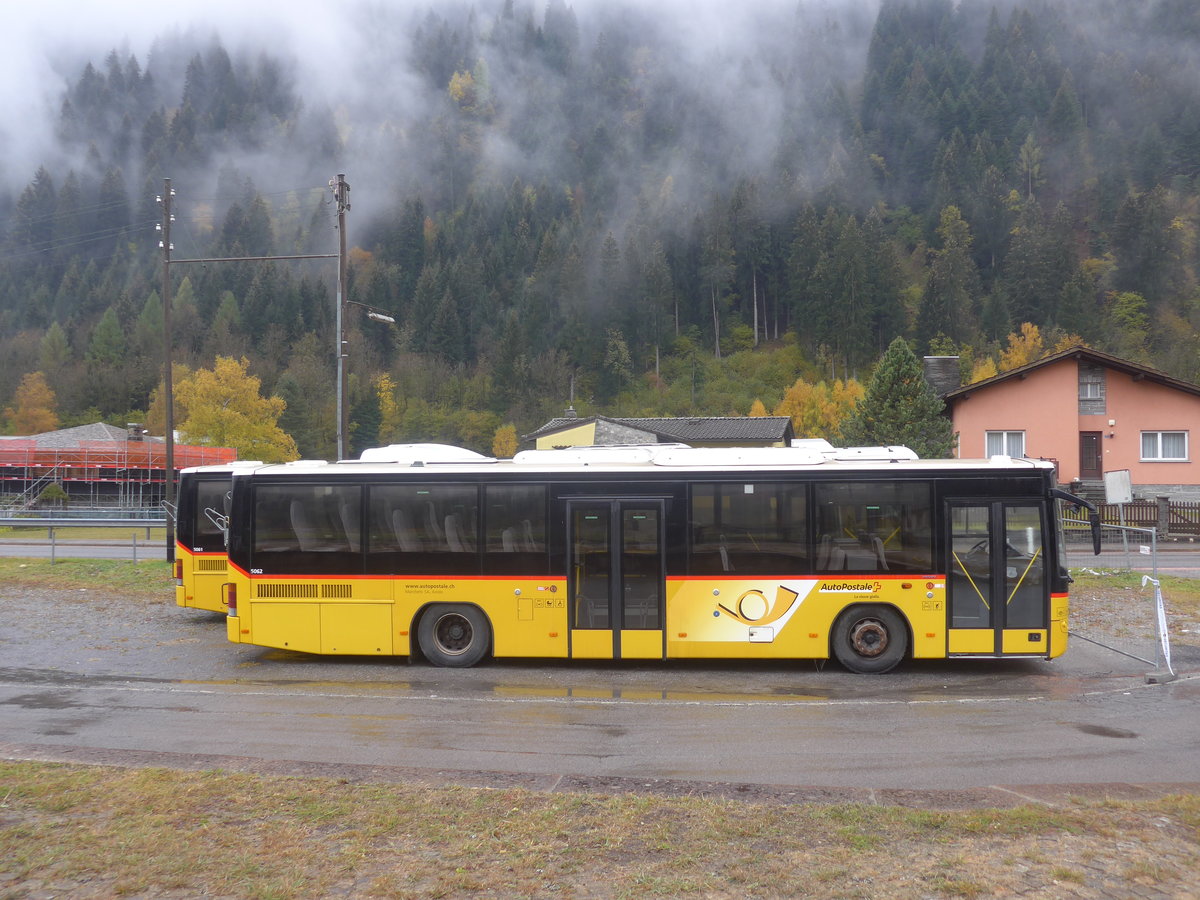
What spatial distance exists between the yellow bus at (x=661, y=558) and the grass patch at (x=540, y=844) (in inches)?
206

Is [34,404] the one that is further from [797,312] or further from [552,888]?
[552,888]

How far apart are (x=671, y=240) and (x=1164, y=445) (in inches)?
4046

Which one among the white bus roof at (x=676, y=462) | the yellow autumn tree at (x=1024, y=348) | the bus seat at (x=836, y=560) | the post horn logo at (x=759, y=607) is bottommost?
the post horn logo at (x=759, y=607)

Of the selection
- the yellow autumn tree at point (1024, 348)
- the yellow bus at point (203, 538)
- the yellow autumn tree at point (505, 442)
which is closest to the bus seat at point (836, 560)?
the yellow bus at point (203, 538)

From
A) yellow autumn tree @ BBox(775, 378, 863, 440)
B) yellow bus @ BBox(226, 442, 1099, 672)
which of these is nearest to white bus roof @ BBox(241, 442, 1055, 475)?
yellow bus @ BBox(226, 442, 1099, 672)

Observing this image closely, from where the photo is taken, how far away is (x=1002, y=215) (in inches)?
5256

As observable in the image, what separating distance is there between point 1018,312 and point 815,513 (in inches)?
4515

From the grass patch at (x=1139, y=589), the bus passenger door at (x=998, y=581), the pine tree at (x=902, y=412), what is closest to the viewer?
the bus passenger door at (x=998, y=581)

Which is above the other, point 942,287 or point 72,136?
point 72,136

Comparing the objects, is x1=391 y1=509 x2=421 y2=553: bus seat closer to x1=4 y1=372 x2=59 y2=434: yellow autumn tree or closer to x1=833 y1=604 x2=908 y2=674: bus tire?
x1=833 y1=604 x2=908 y2=674: bus tire

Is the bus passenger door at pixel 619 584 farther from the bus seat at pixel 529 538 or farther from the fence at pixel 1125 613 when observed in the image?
the fence at pixel 1125 613

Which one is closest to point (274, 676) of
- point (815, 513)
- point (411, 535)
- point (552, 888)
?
point (411, 535)

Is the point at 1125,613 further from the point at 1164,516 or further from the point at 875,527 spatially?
the point at 1164,516

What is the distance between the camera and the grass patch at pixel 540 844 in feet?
17.2
